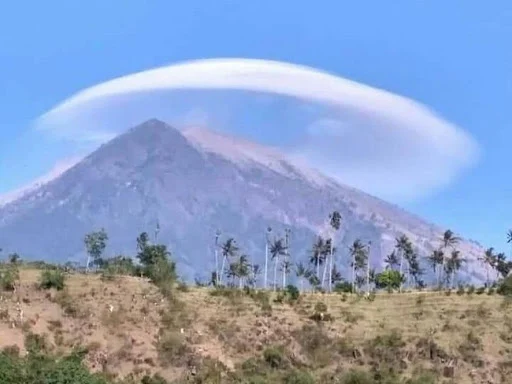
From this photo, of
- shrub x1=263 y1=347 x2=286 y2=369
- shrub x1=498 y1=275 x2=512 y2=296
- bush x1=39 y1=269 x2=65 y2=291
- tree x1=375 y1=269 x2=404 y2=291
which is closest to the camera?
shrub x1=263 y1=347 x2=286 y2=369

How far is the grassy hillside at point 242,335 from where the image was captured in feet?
263

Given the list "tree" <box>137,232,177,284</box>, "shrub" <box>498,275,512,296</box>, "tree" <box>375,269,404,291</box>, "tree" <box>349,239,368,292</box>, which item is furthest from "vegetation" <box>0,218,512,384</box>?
"tree" <box>349,239,368,292</box>

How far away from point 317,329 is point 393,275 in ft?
199

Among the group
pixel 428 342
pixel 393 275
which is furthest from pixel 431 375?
pixel 393 275

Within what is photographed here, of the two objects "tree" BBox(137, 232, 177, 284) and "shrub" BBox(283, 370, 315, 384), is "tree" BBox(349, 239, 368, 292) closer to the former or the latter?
"tree" BBox(137, 232, 177, 284)

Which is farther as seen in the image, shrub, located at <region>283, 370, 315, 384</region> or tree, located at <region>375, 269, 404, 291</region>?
tree, located at <region>375, 269, 404, 291</region>

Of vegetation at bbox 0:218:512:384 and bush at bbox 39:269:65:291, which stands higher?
bush at bbox 39:269:65:291

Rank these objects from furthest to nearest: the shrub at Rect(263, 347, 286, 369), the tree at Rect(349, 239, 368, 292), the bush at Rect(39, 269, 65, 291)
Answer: the tree at Rect(349, 239, 368, 292)
the bush at Rect(39, 269, 65, 291)
the shrub at Rect(263, 347, 286, 369)

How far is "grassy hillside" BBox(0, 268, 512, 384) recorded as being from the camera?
80.3 m

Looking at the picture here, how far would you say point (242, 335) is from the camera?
3462 inches

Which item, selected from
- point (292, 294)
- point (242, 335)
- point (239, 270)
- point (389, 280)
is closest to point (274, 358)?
point (242, 335)

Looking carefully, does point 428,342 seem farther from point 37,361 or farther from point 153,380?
point 37,361

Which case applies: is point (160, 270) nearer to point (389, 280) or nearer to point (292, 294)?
point (292, 294)

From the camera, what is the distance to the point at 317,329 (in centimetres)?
8962
